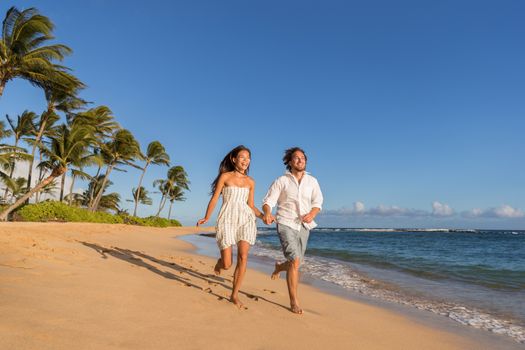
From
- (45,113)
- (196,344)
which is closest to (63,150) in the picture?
(45,113)

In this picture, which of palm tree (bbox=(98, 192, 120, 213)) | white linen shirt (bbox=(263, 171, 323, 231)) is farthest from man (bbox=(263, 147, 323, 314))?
palm tree (bbox=(98, 192, 120, 213))

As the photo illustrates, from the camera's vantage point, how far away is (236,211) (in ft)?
14.0

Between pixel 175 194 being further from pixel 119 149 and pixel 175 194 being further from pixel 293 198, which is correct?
pixel 293 198

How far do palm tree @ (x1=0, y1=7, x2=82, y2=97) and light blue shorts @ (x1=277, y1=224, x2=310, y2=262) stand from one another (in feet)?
67.6

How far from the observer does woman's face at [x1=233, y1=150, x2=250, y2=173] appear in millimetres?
4430

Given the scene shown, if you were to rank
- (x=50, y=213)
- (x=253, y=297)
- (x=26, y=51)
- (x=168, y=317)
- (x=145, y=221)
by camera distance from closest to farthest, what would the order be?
(x=168, y=317), (x=253, y=297), (x=26, y=51), (x=50, y=213), (x=145, y=221)

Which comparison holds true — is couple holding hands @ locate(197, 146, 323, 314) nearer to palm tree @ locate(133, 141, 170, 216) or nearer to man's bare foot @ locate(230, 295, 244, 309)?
man's bare foot @ locate(230, 295, 244, 309)

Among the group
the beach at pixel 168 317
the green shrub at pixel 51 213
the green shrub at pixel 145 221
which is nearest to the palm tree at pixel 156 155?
the green shrub at pixel 145 221

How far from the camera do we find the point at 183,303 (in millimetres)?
3779

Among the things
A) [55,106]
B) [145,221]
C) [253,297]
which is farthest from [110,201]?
[253,297]

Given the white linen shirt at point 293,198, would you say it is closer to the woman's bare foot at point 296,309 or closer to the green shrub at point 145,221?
the woman's bare foot at point 296,309

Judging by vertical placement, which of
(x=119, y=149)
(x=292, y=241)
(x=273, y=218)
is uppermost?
(x=119, y=149)

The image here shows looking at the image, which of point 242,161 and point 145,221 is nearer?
point 242,161

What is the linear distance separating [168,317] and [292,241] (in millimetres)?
1699
